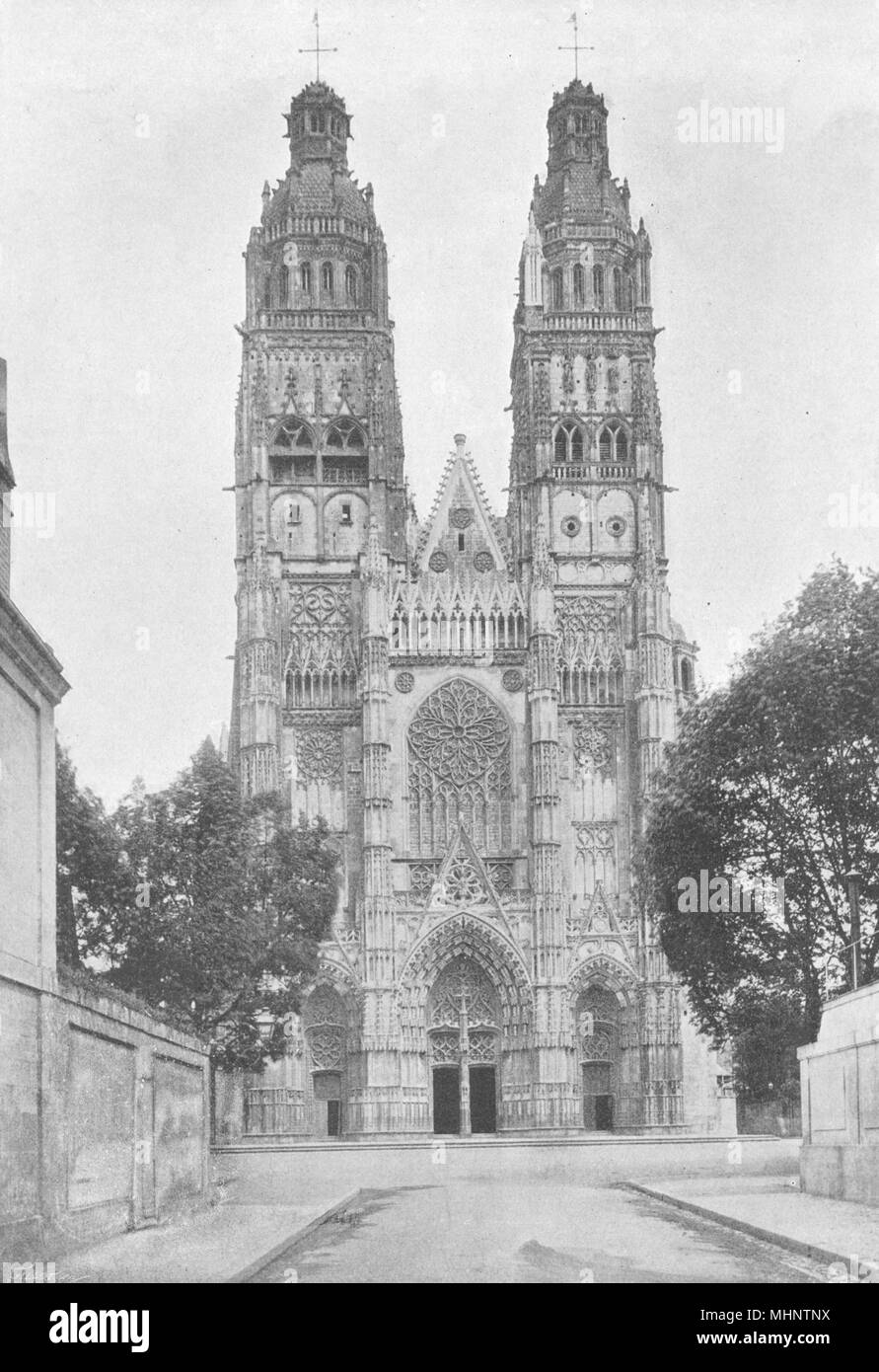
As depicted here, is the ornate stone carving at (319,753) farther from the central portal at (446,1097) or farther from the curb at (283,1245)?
the curb at (283,1245)

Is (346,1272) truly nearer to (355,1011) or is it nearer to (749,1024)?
(749,1024)

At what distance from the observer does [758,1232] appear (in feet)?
67.7

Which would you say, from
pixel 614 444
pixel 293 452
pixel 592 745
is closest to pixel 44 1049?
pixel 592 745

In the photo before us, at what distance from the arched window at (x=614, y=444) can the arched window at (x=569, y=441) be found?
769mm

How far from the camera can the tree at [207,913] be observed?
Result: 4059 cm

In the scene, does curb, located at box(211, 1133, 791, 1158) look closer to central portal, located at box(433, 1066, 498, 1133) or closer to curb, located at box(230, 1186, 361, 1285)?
central portal, located at box(433, 1066, 498, 1133)

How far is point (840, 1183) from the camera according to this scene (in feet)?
84.6

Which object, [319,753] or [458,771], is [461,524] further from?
[319,753]

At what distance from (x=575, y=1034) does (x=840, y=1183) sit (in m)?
37.9

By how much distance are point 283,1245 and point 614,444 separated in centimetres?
5353

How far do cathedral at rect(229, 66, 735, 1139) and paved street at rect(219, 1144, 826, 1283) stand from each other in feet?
80.9

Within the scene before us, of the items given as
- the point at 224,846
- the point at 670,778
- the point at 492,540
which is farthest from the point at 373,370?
the point at 670,778

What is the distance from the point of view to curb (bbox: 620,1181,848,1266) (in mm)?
17281

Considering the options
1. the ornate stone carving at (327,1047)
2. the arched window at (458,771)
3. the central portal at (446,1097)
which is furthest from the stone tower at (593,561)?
the ornate stone carving at (327,1047)
